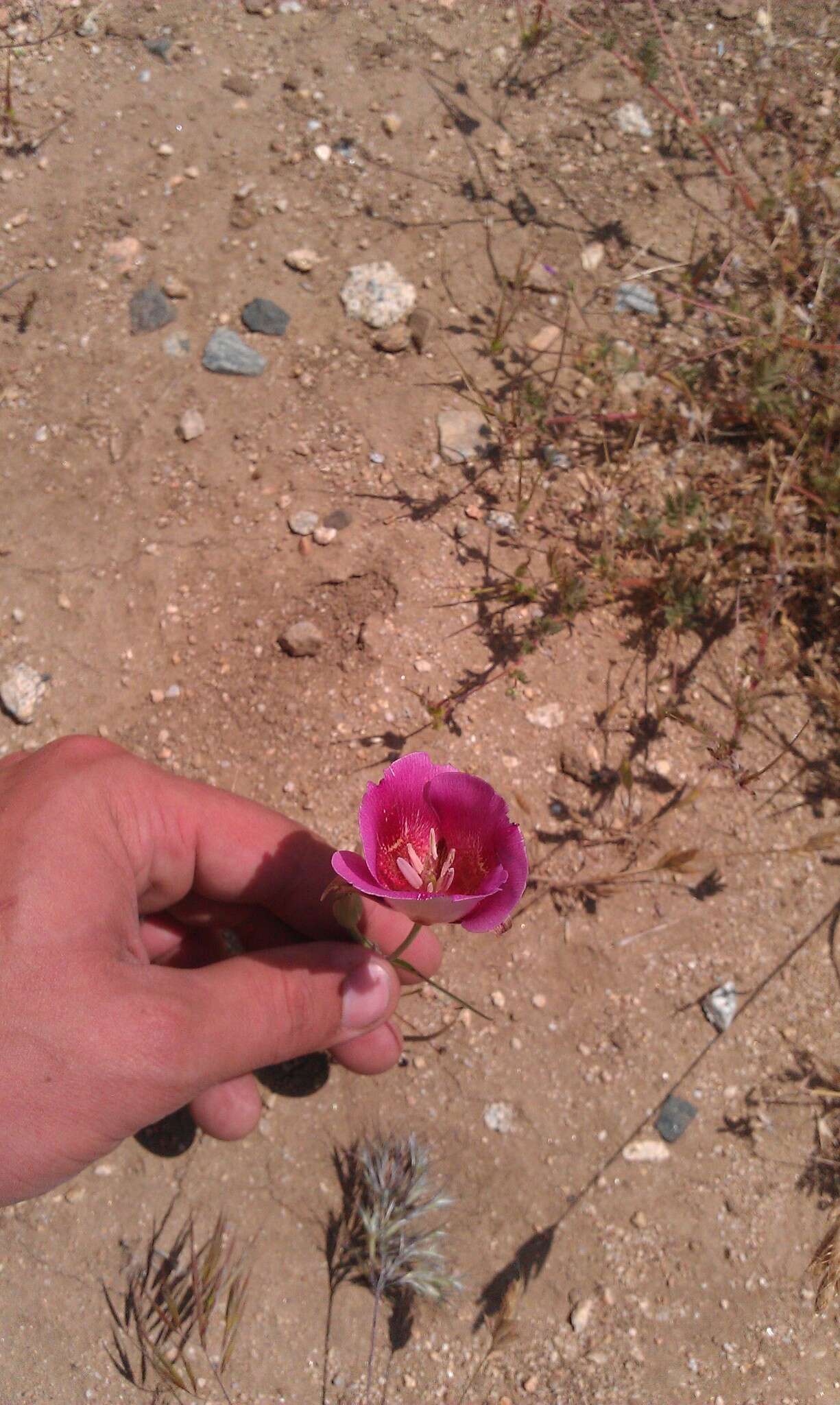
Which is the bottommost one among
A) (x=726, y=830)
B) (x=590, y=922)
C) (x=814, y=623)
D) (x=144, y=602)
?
(x=590, y=922)

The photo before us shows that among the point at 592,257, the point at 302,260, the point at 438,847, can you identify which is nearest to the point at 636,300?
the point at 592,257

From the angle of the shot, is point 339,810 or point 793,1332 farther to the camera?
point 339,810

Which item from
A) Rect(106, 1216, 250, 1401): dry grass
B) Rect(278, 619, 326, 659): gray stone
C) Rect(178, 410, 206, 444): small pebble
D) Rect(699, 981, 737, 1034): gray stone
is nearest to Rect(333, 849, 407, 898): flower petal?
Rect(278, 619, 326, 659): gray stone

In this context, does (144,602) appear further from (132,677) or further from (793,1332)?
(793,1332)

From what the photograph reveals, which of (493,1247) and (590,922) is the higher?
(590,922)

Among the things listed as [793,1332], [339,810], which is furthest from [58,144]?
[793,1332]

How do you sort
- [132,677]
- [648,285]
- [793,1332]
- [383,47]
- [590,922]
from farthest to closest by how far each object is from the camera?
[383,47], [648,285], [132,677], [590,922], [793,1332]
